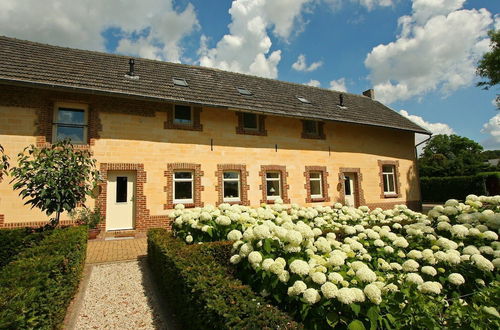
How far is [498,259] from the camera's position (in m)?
2.72

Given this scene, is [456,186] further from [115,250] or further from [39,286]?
[39,286]

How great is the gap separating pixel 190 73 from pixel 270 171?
608 cm

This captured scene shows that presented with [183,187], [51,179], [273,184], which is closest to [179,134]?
[183,187]

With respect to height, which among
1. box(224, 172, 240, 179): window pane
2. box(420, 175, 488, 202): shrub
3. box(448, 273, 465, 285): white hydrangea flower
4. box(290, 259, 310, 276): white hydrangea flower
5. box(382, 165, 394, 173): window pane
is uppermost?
box(382, 165, 394, 173): window pane

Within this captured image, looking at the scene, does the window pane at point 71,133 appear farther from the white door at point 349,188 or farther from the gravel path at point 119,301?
the white door at point 349,188

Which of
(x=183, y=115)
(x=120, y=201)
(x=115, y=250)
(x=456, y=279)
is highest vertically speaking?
(x=183, y=115)

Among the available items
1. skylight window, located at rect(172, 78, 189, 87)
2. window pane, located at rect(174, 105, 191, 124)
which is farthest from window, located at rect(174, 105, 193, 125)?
skylight window, located at rect(172, 78, 189, 87)

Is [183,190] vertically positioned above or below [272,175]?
below

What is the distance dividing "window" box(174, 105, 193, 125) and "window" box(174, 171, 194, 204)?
199cm

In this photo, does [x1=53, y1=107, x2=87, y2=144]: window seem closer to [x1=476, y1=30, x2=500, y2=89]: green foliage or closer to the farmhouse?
the farmhouse

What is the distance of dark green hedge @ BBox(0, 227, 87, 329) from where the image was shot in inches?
88.3

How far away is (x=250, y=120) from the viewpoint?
12.1 metres

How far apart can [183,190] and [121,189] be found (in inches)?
83.7

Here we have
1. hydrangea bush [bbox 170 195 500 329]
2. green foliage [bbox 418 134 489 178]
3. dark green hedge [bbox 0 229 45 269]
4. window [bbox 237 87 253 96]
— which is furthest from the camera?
green foliage [bbox 418 134 489 178]
